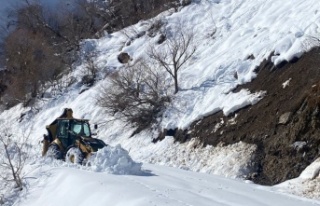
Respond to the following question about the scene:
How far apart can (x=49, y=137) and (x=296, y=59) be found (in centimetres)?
934

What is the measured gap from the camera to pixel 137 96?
1088 inches

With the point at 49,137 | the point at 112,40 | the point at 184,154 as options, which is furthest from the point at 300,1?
the point at 112,40

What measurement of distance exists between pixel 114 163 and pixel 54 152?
14.0 feet

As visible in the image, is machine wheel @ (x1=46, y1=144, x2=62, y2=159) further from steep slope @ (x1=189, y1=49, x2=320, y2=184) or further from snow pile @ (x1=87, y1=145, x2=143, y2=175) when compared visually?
steep slope @ (x1=189, y1=49, x2=320, y2=184)

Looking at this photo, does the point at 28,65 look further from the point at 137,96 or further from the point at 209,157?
the point at 209,157

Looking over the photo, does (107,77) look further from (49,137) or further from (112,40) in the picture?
(49,137)

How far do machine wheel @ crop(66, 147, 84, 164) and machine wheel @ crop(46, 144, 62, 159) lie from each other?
1.26 m

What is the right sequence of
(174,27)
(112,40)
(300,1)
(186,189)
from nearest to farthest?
1. (186,189)
2. (300,1)
3. (174,27)
4. (112,40)

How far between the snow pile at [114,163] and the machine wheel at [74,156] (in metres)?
1.58

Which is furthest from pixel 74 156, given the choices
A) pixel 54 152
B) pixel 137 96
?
pixel 137 96

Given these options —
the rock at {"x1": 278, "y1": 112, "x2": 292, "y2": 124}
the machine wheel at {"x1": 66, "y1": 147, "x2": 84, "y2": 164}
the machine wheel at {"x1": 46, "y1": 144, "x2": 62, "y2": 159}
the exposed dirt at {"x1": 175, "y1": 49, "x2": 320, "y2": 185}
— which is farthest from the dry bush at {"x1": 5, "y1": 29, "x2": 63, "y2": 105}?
the rock at {"x1": 278, "y1": 112, "x2": 292, "y2": 124}

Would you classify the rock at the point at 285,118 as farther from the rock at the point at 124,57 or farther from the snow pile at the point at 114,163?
the rock at the point at 124,57

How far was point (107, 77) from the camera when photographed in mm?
33719

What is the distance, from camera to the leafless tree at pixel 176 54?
27125 millimetres
